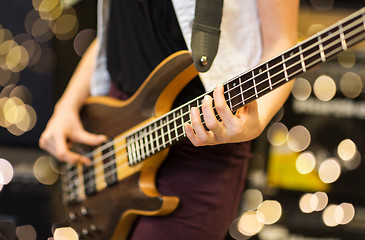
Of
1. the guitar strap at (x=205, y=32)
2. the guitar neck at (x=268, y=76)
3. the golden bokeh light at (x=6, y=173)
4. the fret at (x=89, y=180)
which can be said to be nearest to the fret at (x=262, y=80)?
the guitar neck at (x=268, y=76)

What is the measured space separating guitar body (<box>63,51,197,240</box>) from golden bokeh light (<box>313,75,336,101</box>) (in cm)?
93

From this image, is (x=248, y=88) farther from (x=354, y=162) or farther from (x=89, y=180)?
(x=354, y=162)

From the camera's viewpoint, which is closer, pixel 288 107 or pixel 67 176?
pixel 67 176

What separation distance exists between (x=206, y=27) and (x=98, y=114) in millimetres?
408

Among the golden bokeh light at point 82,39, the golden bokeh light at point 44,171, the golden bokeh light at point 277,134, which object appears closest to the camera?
the golden bokeh light at point 44,171

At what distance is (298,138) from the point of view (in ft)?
5.95

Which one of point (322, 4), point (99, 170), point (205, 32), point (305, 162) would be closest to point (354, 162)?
point (305, 162)

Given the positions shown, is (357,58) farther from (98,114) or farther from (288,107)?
(98,114)

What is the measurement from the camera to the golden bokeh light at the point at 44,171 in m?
1.70

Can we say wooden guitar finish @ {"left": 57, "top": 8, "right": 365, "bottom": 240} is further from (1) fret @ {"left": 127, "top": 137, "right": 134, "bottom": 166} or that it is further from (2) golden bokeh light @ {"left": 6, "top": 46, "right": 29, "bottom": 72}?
(2) golden bokeh light @ {"left": 6, "top": 46, "right": 29, "bottom": 72}

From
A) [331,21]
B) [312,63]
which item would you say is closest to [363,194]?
[331,21]

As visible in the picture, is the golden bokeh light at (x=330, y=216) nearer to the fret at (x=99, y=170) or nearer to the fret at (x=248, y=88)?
the fret at (x=99, y=170)

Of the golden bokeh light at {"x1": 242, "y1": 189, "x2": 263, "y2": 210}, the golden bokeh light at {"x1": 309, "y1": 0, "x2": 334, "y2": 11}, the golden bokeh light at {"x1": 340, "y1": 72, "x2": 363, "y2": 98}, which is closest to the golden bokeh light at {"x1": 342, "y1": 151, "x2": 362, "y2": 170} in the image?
the golden bokeh light at {"x1": 340, "y1": 72, "x2": 363, "y2": 98}

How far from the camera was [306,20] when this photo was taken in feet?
6.00
